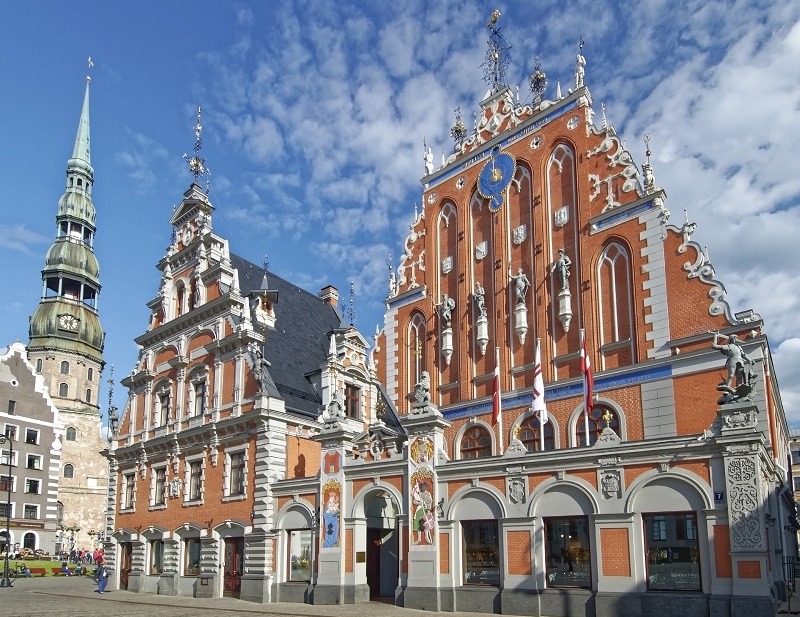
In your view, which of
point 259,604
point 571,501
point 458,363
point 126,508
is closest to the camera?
point 571,501

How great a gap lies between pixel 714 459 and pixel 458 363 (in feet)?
37.5

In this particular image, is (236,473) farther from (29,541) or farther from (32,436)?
(29,541)

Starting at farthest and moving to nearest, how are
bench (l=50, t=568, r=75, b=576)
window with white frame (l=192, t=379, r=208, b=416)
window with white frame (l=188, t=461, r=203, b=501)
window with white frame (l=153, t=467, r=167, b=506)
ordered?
bench (l=50, t=568, r=75, b=576)
window with white frame (l=153, t=467, r=167, b=506)
window with white frame (l=192, t=379, r=208, b=416)
window with white frame (l=188, t=461, r=203, b=501)

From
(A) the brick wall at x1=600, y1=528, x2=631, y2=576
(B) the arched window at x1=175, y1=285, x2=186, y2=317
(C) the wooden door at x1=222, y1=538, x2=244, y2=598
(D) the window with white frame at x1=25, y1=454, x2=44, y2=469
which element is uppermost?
(B) the arched window at x1=175, y1=285, x2=186, y2=317

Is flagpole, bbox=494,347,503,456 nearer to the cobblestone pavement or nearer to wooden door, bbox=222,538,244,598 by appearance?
the cobblestone pavement

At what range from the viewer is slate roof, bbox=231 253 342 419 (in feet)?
102

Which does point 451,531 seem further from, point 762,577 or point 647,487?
point 762,577

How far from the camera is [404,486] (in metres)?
23.6

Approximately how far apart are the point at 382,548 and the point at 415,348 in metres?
7.90

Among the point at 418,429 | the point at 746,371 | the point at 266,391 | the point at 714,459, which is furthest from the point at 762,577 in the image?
the point at 266,391

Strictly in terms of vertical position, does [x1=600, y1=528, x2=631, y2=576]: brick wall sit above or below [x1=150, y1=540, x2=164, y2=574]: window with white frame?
above

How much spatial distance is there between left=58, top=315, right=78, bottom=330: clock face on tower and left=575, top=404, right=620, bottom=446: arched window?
69541mm

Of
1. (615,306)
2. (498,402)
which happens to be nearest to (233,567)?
(498,402)

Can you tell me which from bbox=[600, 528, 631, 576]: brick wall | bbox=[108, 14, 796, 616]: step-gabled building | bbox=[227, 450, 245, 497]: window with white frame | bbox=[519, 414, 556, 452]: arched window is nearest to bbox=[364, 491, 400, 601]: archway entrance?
bbox=[108, 14, 796, 616]: step-gabled building
